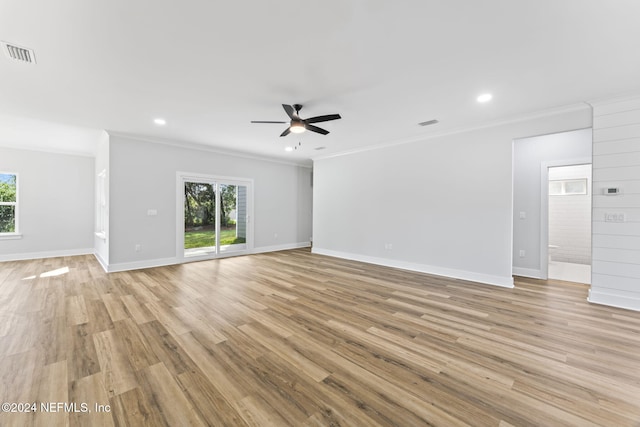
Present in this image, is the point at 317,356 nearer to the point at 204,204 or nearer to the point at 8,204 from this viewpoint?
the point at 204,204

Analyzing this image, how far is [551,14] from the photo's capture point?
1.97 m

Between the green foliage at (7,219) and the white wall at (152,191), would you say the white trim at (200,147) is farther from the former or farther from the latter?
the green foliage at (7,219)

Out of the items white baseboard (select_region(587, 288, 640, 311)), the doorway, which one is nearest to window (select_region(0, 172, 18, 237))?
white baseboard (select_region(587, 288, 640, 311))

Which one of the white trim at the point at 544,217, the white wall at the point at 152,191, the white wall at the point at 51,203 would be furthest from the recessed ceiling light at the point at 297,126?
the white wall at the point at 51,203

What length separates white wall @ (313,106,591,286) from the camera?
168 inches

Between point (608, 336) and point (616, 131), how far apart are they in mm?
2682

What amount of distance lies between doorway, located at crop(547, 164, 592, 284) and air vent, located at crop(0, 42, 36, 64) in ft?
29.2

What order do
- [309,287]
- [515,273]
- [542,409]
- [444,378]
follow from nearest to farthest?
[542,409]
[444,378]
[309,287]
[515,273]

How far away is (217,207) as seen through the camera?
6.54 meters

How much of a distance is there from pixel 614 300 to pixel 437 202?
2.66 m

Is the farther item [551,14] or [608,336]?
[608,336]

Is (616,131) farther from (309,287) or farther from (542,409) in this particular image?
(309,287)

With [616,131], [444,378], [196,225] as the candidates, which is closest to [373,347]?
[444,378]

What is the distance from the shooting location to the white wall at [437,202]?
428 cm
